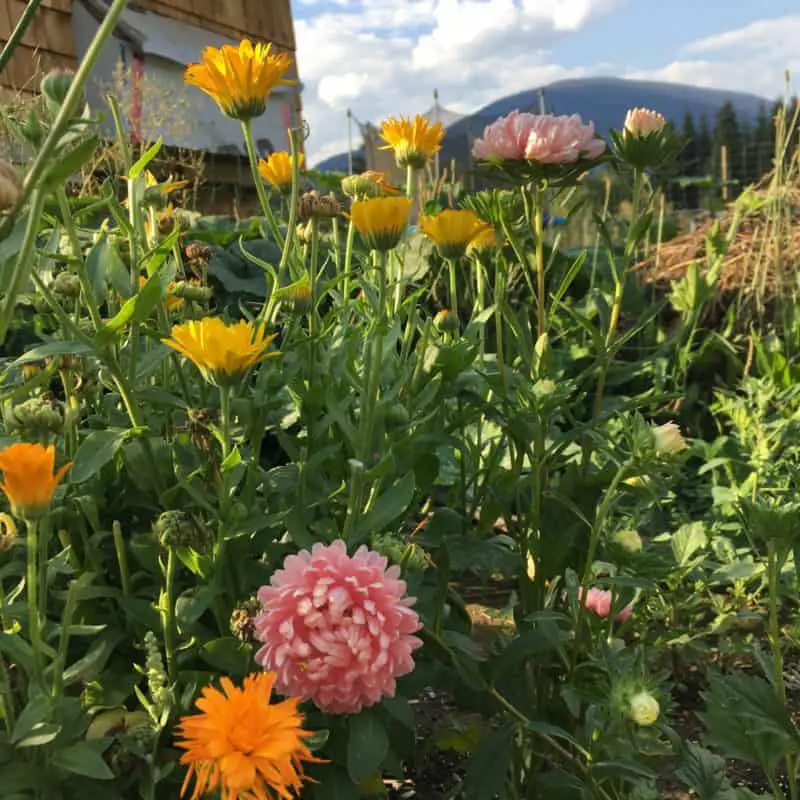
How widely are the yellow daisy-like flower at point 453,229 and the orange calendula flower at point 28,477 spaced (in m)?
0.61

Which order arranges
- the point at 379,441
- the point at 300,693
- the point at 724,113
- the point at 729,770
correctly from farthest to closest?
the point at 724,113, the point at 729,770, the point at 379,441, the point at 300,693

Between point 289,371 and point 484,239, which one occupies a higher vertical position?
point 484,239

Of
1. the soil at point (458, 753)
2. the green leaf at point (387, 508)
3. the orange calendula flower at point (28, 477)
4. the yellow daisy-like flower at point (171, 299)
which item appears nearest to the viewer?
the orange calendula flower at point (28, 477)

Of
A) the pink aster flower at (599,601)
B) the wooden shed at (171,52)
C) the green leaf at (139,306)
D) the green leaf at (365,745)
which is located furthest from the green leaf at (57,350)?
the wooden shed at (171,52)

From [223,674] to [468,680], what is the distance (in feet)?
0.81

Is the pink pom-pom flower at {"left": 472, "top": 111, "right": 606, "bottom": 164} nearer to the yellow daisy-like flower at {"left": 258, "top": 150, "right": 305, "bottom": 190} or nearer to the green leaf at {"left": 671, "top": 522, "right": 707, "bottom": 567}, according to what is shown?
the yellow daisy-like flower at {"left": 258, "top": 150, "right": 305, "bottom": 190}

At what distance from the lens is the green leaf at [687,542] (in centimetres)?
130

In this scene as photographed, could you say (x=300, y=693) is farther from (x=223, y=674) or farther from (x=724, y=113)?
(x=724, y=113)

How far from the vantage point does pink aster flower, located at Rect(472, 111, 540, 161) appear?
1.03 metres

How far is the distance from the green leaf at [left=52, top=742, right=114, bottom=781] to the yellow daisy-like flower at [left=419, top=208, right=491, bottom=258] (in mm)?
693

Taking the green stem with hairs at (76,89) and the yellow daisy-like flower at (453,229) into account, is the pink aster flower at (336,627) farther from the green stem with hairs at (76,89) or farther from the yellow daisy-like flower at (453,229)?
the yellow daisy-like flower at (453,229)

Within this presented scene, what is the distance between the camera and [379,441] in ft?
3.26

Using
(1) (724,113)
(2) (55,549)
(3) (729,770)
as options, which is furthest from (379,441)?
(1) (724,113)

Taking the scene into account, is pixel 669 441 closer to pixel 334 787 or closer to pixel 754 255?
pixel 334 787
